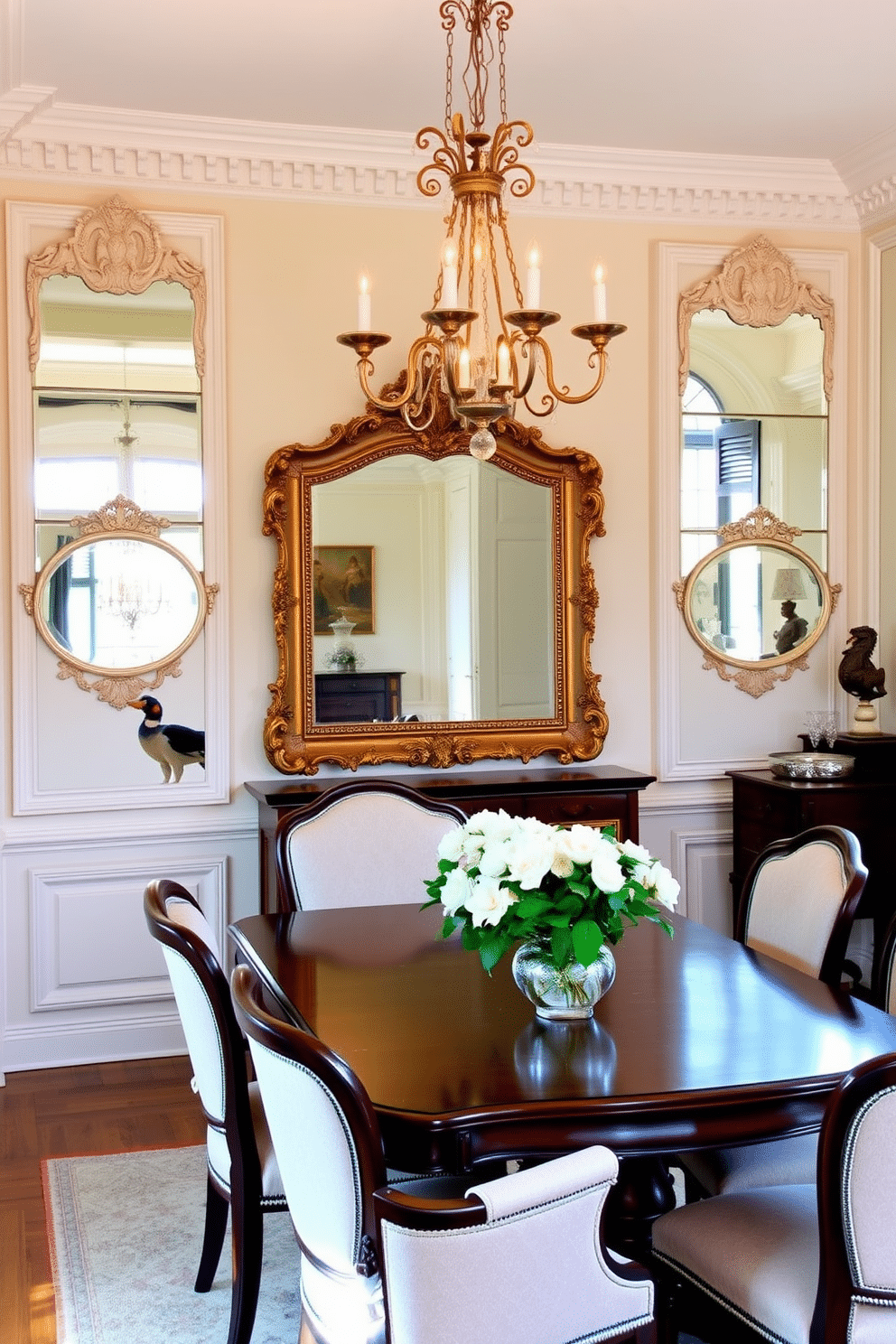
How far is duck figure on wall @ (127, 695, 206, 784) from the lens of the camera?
172 inches

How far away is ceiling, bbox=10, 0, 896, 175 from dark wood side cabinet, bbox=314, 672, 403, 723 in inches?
70.2

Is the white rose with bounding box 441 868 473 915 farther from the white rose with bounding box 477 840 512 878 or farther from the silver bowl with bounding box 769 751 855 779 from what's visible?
the silver bowl with bounding box 769 751 855 779

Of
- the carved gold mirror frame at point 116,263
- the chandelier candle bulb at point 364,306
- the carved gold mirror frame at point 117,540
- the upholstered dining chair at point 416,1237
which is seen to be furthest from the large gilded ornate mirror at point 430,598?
the upholstered dining chair at point 416,1237

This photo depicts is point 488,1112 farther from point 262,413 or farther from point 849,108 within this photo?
point 849,108

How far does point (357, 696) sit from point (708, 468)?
59.6 inches

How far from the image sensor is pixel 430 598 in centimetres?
458

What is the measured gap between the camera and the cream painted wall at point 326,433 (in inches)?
171

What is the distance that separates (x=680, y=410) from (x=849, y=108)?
1.10 meters

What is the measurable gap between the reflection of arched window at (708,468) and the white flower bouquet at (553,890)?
2706 mm

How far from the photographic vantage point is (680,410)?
15.8 ft

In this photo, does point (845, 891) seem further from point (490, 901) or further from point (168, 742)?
point (168, 742)

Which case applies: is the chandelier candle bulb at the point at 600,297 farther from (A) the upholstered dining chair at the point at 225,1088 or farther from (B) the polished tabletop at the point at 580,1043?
(A) the upholstered dining chair at the point at 225,1088

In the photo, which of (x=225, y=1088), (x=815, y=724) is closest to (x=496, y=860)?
(x=225, y=1088)

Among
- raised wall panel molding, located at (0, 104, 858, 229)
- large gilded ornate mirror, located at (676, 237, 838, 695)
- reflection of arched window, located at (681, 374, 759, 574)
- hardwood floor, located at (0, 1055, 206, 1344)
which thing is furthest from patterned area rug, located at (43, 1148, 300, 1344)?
raised wall panel molding, located at (0, 104, 858, 229)
